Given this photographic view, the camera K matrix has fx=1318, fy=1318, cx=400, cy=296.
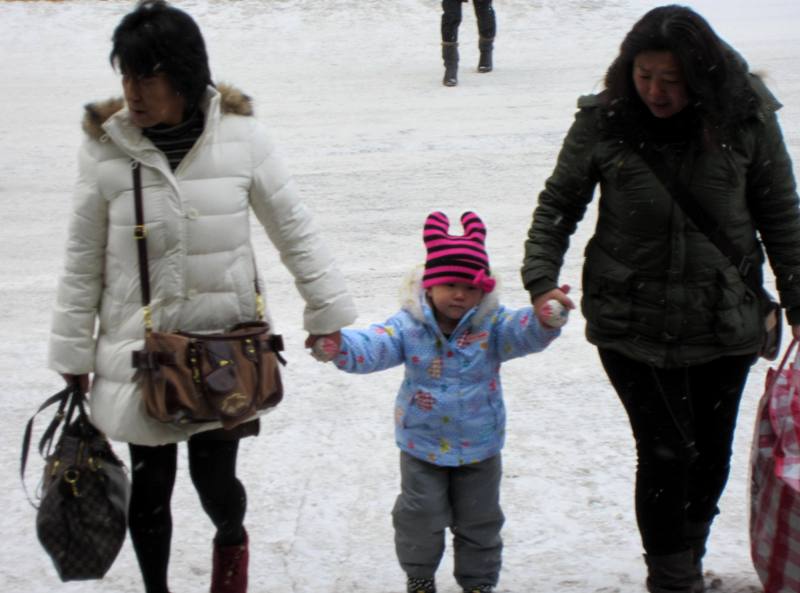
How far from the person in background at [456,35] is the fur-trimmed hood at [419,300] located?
368 inches

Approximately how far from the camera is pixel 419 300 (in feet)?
12.2

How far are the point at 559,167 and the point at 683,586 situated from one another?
1.22m

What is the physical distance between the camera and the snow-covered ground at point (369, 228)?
421cm

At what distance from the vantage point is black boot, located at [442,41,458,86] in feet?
42.2

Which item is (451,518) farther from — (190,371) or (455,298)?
(190,371)

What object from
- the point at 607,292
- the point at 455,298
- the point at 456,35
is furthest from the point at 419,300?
the point at 456,35

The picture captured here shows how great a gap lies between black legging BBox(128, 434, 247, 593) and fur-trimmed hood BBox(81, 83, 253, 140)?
0.85 m

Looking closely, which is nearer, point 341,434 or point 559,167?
point 559,167

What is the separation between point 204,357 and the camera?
3.30m

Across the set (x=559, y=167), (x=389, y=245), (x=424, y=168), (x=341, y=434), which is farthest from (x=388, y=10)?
(x=559, y=167)

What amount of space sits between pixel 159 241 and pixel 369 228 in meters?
4.73

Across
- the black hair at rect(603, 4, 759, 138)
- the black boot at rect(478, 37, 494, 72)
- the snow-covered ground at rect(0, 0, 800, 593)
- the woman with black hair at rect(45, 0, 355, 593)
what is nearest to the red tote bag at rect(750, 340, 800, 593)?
the snow-covered ground at rect(0, 0, 800, 593)

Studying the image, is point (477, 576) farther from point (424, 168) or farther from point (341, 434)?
point (424, 168)

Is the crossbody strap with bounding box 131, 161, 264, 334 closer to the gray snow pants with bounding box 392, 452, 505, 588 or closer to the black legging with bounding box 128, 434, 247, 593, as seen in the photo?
the black legging with bounding box 128, 434, 247, 593
